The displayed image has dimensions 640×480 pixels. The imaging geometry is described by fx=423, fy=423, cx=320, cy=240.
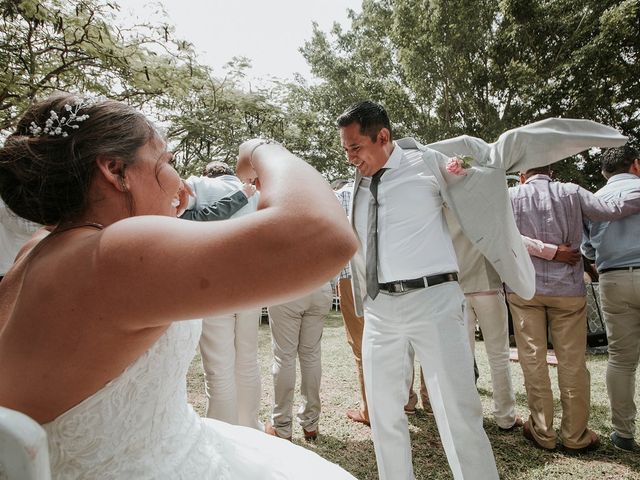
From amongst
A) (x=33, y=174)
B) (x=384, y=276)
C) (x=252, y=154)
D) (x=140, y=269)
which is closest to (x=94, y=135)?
(x=33, y=174)

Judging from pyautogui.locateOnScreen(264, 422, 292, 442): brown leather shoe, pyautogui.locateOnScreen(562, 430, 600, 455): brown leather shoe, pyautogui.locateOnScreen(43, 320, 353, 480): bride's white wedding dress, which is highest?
pyautogui.locateOnScreen(43, 320, 353, 480): bride's white wedding dress

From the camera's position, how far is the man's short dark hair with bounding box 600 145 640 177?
413cm

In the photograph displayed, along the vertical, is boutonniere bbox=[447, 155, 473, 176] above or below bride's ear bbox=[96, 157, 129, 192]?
above

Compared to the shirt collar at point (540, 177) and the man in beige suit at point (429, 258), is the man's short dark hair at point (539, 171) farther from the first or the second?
the man in beige suit at point (429, 258)

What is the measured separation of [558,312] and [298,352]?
250 centimetres

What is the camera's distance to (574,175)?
15.9 m

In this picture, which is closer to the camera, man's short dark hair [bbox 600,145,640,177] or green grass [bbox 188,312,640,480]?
green grass [bbox 188,312,640,480]

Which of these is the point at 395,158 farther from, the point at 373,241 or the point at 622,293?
the point at 622,293

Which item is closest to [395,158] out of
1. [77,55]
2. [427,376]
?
[427,376]

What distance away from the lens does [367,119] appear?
3283 mm

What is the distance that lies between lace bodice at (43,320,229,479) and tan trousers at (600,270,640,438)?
401 cm

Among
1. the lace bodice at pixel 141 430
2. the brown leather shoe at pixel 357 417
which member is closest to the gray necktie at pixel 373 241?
the lace bodice at pixel 141 430

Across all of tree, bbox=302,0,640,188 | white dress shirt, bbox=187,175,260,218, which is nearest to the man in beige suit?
white dress shirt, bbox=187,175,260,218

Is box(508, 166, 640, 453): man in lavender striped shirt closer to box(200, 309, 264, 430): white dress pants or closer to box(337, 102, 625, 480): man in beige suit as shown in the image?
box(337, 102, 625, 480): man in beige suit
